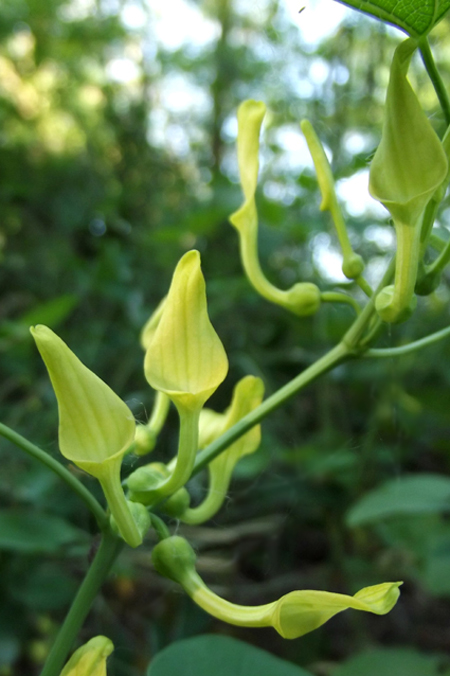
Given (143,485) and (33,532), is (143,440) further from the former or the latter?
(33,532)

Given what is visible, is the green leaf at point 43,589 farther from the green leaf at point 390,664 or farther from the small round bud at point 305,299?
the small round bud at point 305,299

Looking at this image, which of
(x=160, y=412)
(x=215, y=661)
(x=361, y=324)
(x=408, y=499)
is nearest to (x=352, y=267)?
(x=361, y=324)

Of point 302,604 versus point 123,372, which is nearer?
point 302,604

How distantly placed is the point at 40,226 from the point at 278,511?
0.97 metres

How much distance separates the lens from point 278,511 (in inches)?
35.1

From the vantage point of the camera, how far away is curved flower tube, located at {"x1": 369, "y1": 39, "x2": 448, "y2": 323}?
0.72 ft

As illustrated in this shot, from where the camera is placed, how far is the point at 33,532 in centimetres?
59

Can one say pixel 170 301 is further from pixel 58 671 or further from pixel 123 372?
pixel 123 372

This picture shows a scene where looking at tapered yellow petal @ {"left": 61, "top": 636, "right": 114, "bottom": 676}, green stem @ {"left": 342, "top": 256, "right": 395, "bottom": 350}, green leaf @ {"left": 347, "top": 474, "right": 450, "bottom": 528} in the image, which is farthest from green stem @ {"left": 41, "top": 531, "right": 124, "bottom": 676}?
green leaf @ {"left": 347, "top": 474, "right": 450, "bottom": 528}

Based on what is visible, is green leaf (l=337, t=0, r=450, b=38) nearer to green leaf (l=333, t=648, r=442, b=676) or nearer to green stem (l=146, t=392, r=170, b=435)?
green stem (l=146, t=392, r=170, b=435)

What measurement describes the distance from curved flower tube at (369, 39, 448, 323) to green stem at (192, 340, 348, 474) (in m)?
0.04

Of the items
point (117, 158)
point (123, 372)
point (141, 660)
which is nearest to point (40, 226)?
point (117, 158)

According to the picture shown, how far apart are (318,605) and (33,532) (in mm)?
440

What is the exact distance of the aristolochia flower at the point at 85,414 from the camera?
9.1 inches
